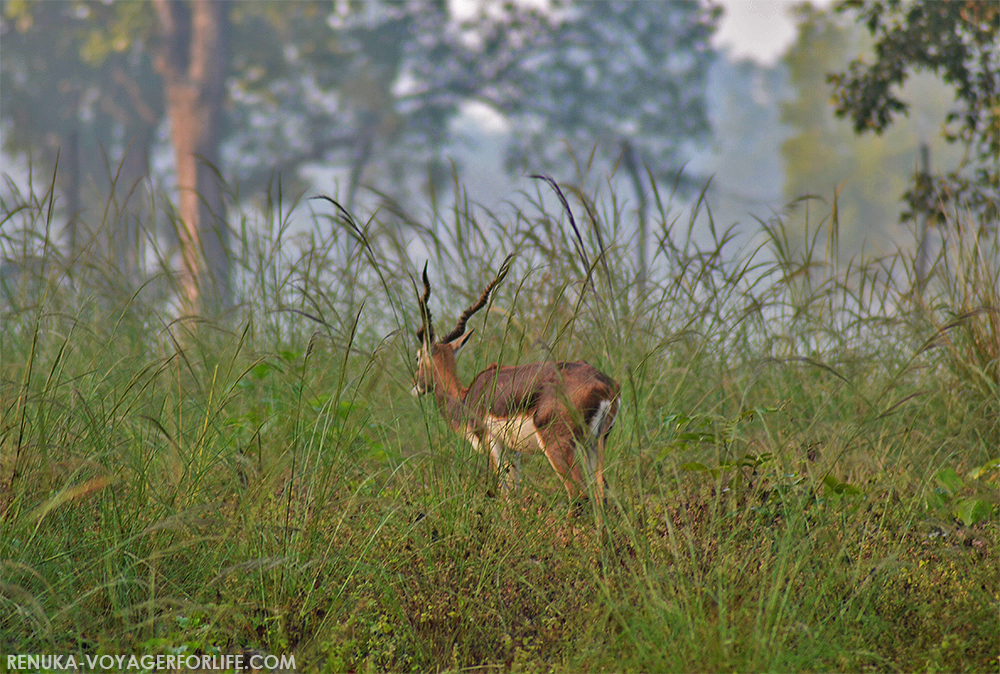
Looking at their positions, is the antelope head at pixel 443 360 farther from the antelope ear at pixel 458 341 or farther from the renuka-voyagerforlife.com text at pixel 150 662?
the renuka-voyagerforlife.com text at pixel 150 662

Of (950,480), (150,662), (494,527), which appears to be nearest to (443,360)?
(494,527)

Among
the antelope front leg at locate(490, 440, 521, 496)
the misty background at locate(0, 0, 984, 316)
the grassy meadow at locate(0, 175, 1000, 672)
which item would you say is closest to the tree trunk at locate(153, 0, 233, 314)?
the misty background at locate(0, 0, 984, 316)

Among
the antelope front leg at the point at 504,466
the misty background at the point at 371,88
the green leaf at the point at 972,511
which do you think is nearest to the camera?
the green leaf at the point at 972,511

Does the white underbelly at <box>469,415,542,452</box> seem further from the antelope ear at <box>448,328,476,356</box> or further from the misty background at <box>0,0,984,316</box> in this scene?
the misty background at <box>0,0,984,316</box>

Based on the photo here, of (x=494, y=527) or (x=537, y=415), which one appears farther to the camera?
(x=537, y=415)

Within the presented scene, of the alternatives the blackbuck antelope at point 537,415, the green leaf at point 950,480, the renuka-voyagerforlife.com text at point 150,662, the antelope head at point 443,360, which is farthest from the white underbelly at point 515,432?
the green leaf at point 950,480

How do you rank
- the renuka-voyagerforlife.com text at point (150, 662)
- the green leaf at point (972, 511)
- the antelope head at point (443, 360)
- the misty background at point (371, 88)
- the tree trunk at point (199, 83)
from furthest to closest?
the misty background at point (371, 88) → the tree trunk at point (199, 83) → the antelope head at point (443, 360) → the green leaf at point (972, 511) → the renuka-voyagerforlife.com text at point (150, 662)

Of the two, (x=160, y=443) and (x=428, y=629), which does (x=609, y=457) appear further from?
(x=160, y=443)

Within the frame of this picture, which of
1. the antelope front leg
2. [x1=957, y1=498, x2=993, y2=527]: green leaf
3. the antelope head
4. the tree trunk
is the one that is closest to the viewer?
[x1=957, y1=498, x2=993, y2=527]: green leaf

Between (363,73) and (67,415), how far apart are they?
66.4 feet

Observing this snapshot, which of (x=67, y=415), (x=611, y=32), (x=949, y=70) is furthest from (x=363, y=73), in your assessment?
(x=67, y=415)

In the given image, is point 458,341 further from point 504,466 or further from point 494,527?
point 494,527

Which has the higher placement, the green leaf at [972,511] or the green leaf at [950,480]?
the green leaf at [950,480]

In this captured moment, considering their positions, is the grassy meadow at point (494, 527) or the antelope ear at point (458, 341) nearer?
the grassy meadow at point (494, 527)
